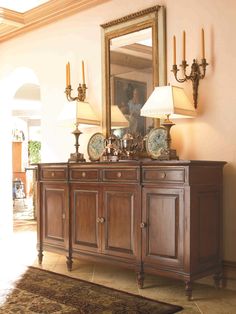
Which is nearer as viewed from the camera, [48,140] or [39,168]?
[39,168]

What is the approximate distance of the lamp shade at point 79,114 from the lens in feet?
13.7

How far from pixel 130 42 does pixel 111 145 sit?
0.98 meters

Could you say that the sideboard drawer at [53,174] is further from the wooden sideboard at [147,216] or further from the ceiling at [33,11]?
the ceiling at [33,11]

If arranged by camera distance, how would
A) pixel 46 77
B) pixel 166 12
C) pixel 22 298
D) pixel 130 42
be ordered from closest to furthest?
pixel 22 298 → pixel 166 12 → pixel 130 42 → pixel 46 77

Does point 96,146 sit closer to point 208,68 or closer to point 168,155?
point 168,155

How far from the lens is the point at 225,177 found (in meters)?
3.44

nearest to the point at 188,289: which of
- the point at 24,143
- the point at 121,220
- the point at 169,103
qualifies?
the point at 121,220

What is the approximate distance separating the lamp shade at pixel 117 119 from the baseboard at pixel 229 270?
5.02 feet

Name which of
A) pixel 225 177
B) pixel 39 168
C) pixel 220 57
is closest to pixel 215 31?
pixel 220 57

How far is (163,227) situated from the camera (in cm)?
322

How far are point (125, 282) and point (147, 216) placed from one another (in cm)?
63

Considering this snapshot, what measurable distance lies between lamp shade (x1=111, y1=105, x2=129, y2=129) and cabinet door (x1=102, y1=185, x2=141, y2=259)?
78cm

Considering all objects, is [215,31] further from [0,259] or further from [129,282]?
[0,259]

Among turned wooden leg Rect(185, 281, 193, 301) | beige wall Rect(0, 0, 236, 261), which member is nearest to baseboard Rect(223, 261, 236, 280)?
beige wall Rect(0, 0, 236, 261)
